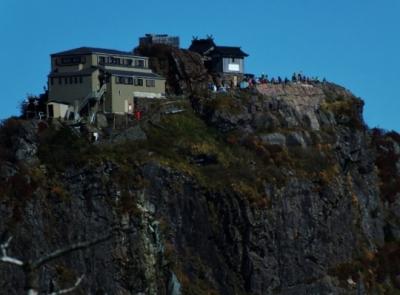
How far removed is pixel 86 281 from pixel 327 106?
35.7 meters

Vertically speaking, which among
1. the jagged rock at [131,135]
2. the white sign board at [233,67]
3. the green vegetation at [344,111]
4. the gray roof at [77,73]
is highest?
the white sign board at [233,67]

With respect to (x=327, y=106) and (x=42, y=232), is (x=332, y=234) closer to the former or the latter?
(x=327, y=106)

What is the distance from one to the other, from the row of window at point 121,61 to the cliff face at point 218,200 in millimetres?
5979

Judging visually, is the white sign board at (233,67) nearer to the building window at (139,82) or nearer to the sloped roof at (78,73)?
the building window at (139,82)

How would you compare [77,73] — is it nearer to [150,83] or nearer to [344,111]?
[150,83]

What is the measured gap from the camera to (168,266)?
8744cm

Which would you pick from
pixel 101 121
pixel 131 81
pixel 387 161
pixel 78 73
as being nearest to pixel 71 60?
pixel 78 73

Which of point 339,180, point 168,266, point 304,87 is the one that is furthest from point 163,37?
point 168,266

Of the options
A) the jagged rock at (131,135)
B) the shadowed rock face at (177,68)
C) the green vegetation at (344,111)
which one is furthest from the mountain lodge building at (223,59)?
the jagged rock at (131,135)

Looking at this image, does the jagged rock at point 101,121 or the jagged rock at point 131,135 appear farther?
the jagged rock at point 101,121

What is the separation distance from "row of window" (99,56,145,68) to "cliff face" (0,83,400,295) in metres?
5.98

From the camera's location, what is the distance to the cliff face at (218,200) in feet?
274

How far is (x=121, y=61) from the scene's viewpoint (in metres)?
102

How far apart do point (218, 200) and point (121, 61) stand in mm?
16041
